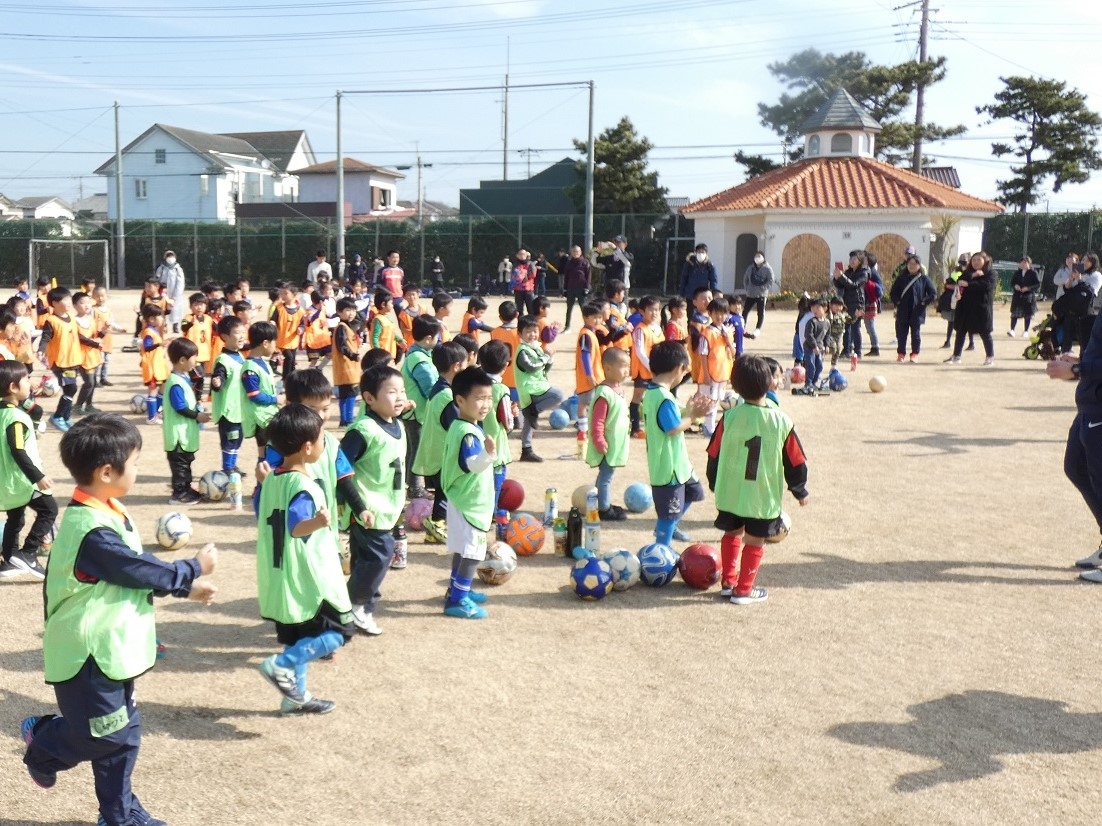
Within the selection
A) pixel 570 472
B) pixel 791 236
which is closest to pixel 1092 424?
pixel 570 472

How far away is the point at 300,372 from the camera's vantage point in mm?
6059

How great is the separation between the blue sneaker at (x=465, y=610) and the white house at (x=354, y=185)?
2321 inches

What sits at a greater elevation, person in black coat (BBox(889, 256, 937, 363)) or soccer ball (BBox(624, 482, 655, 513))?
person in black coat (BBox(889, 256, 937, 363))

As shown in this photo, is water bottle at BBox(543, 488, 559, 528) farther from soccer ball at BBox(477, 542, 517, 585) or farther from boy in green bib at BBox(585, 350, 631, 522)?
soccer ball at BBox(477, 542, 517, 585)

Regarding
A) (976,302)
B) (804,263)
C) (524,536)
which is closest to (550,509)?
(524,536)

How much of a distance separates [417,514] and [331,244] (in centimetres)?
3666

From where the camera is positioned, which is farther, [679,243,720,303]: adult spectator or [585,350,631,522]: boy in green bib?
[679,243,720,303]: adult spectator

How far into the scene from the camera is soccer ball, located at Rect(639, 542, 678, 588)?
6.86m

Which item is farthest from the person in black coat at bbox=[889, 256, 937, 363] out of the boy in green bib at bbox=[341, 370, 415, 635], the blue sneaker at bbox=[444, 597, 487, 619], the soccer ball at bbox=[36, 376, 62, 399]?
the boy in green bib at bbox=[341, 370, 415, 635]

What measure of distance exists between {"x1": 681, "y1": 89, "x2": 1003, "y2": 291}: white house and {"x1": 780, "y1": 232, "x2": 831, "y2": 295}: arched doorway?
0.03 meters

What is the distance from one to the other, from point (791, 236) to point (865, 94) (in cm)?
1389

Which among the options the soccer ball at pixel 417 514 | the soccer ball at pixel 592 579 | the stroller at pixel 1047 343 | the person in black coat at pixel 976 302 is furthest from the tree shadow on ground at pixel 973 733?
the person in black coat at pixel 976 302

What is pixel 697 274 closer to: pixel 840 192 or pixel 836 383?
pixel 836 383

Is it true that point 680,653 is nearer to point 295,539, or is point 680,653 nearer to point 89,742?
point 295,539
